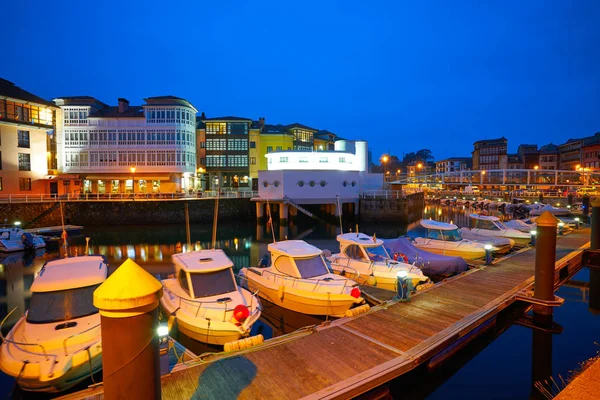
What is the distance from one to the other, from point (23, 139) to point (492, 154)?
12729cm

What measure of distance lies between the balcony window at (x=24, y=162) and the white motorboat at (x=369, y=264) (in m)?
49.7

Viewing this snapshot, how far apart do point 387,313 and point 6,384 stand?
1200cm

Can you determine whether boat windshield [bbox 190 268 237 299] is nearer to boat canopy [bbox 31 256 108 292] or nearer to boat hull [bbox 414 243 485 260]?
boat canopy [bbox 31 256 108 292]

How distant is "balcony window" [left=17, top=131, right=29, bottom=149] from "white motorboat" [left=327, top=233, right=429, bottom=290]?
50378 mm

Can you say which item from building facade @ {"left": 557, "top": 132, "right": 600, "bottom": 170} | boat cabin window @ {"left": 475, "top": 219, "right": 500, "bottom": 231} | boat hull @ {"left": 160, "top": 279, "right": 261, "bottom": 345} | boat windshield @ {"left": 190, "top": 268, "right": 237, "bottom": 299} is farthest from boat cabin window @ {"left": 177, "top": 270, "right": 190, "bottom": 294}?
building facade @ {"left": 557, "top": 132, "right": 600, "bottom": 170}

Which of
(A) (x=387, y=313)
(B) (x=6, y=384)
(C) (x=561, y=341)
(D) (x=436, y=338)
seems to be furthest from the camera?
(C) (x=561, y=341)

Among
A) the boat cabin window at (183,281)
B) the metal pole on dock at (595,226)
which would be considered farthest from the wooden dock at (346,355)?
the metal pole on dock at (595,226)

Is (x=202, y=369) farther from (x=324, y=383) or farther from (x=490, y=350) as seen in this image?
(x=490, y=350)

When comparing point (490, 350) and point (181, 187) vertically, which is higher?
point (181, 187)

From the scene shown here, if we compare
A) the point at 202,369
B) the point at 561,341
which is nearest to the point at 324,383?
the point at 202,369

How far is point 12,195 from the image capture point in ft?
149

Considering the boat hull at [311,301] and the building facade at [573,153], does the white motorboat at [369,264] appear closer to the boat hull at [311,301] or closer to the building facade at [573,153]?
the boat hull at [311,301]

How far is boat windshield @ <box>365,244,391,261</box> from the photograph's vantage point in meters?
18.5

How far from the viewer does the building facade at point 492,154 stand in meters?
118
